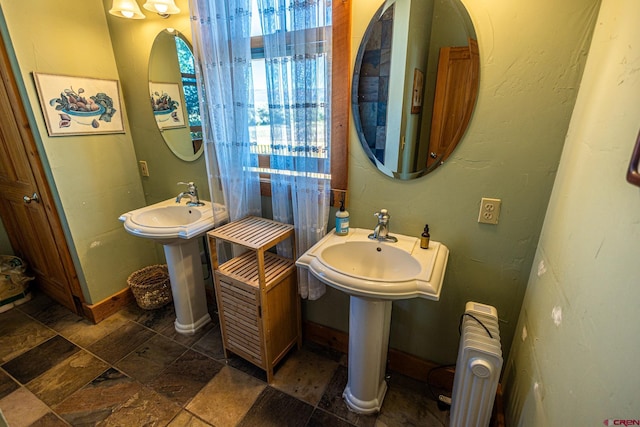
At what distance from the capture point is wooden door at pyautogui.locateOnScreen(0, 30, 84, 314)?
69.4 inches

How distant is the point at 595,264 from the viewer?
72 centimetres

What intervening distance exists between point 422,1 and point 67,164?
225cm

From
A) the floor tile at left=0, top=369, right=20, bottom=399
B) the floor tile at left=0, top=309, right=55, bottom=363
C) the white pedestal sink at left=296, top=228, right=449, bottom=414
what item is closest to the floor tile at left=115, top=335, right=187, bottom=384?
the floor tile at left=0, top=369, right=20, bottom=399

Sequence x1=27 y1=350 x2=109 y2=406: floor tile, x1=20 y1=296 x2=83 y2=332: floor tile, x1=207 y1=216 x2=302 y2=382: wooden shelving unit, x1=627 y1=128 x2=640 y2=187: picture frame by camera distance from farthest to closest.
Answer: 1. x1=20 y1=296 x2=83 y2=332: floor tile
2. x1=27 y1=350 x2=109 y2=406: floor tile
3. x1=207 y1=216 x2=302 y2=382: wooden shelving unit
4. x1=627 y1=128 x2=640 y2=187: picture frame

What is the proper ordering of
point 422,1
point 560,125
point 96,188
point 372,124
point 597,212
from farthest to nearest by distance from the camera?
point 96,188 < point 372,124 < point 422,1 < point 560,125 < point 597,212

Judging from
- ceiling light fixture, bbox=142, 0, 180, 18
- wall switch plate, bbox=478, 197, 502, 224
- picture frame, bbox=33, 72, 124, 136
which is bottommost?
wall switch plate, bbox=478, 197, 502, 224

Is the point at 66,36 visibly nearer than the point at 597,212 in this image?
No

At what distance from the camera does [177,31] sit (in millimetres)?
1824

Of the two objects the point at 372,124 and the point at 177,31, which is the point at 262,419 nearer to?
the point at 372,124

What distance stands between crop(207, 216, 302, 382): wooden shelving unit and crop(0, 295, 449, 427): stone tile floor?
0.14m

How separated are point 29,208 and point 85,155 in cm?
60

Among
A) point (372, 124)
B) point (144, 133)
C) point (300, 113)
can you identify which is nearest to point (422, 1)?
point (372, 124)

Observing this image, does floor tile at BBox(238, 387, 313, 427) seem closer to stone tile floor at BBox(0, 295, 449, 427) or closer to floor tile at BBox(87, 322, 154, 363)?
stone tile floor at BBox(0, 295, 449, 427)

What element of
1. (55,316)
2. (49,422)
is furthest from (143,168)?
Answer: (49,422)
